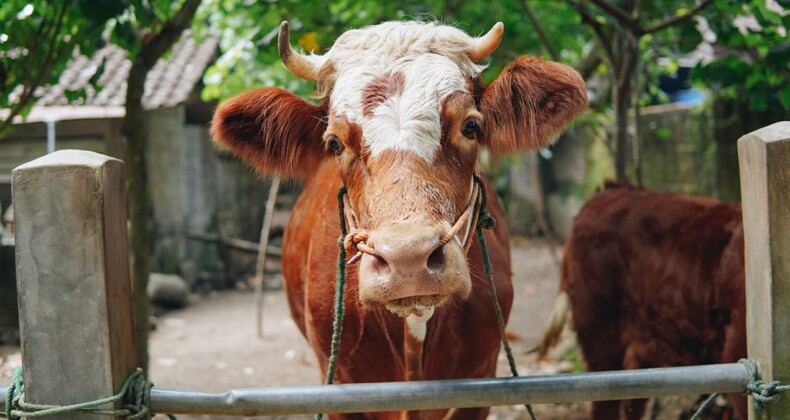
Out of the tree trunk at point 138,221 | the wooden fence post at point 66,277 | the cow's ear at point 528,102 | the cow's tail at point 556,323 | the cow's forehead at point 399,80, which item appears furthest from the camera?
the cow's tail at point 556,323

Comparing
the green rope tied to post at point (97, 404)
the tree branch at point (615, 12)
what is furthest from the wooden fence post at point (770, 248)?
the tree branch at point (615, 12)

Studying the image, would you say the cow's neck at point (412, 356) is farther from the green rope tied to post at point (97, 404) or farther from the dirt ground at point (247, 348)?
the dirt ground at point (247, 348)

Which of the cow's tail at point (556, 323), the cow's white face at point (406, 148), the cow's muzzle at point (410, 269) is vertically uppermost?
the cow's white face at point (406, 148)

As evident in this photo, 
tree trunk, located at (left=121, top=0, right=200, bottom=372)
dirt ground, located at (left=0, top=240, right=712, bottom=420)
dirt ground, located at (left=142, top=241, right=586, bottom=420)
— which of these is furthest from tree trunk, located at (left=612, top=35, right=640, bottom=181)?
tree trunk, located at (left=121, top=0, right=200, bottom=372)

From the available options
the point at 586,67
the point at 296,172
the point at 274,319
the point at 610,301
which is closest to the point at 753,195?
the point at 296,172

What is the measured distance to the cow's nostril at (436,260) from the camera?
6.35 ft

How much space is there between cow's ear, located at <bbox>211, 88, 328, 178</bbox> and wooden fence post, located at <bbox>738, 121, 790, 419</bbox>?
1.46 metres

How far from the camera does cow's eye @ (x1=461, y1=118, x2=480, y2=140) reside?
92.7 inches

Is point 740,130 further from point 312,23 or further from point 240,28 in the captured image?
point 240,28

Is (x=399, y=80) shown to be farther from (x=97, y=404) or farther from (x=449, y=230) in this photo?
(x=97, y=404)

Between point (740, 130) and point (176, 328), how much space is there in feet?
21.2

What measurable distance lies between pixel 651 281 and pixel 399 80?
2.73 metres

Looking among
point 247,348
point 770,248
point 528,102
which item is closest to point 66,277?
point 528,102

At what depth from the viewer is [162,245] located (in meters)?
10.7
